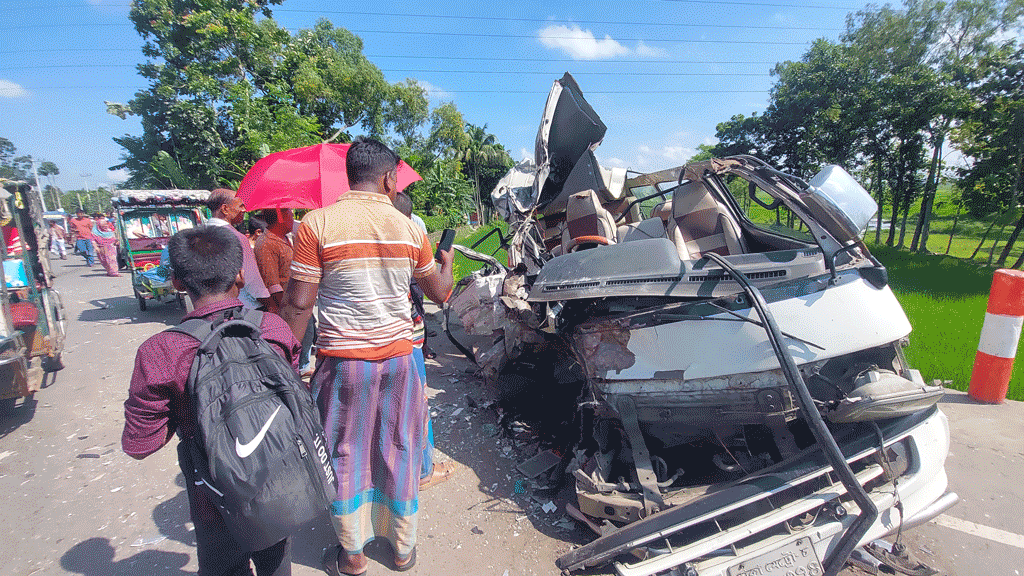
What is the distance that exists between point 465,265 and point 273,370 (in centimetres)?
1037

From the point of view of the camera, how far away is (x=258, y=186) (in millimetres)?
4125

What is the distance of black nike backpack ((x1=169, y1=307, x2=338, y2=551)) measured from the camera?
136 cm

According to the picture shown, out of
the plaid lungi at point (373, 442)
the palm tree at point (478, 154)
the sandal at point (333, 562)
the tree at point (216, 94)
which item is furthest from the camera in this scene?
the palm tree at point (478, 154)

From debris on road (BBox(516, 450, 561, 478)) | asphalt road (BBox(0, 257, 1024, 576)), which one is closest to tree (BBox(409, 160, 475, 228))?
asphalt road (BBox(0, 257, 1024, 576))

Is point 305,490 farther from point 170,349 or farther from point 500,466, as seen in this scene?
point 500,466

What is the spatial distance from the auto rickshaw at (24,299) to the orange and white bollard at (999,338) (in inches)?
330

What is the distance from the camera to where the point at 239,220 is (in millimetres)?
4039

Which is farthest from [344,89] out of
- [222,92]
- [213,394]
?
[213,394]

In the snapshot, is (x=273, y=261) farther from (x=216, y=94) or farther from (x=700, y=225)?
(x=216, y=94)

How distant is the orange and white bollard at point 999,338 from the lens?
3.75 meters

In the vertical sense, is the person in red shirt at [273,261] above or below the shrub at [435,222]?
above

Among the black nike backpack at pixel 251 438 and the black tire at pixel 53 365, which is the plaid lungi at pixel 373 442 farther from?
the black tire at pixel 53 365

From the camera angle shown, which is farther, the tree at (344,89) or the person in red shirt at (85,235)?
the tree at (344,89)

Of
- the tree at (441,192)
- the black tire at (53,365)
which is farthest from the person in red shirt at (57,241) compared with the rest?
the black tire at (53,365)
